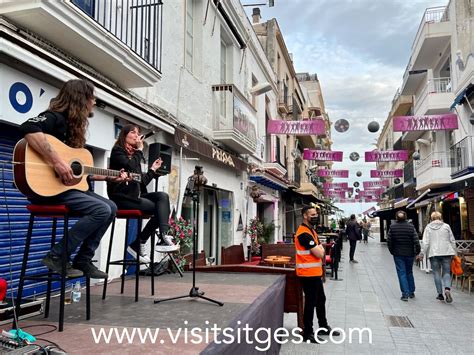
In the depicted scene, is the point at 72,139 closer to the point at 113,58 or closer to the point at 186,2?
the point at 113,58

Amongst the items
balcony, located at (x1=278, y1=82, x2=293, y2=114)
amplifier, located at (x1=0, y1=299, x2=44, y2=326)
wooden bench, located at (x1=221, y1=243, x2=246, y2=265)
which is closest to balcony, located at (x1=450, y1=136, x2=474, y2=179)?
wooden bench, located at (x1=221, y1=243, x2=246, y2=265)

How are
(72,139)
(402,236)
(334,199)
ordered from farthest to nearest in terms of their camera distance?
(334,199) → (402,236) → (72,139)

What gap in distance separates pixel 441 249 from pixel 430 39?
13.1 m

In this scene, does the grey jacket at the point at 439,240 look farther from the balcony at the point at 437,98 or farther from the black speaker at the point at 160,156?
the balcony at the point at 437,98

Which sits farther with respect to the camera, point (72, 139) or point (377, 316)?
point (377, 316)

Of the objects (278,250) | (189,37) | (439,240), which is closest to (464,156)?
(439,240)

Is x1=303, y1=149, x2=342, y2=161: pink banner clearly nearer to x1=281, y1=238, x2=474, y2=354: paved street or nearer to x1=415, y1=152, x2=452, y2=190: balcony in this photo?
x1=415, y1=152, x2=452, y2=190: balcony

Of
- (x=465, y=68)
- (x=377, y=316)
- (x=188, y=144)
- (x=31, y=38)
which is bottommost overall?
(x=377, y=316)

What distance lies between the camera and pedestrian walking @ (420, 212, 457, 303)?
836cm

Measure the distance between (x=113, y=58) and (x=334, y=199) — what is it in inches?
2028

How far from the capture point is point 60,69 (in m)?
4.79

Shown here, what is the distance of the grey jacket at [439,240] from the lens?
8.39m

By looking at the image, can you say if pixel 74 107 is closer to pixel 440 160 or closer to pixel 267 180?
pixel 267 180

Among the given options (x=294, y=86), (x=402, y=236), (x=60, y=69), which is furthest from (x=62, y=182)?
(x=294, y=86)
